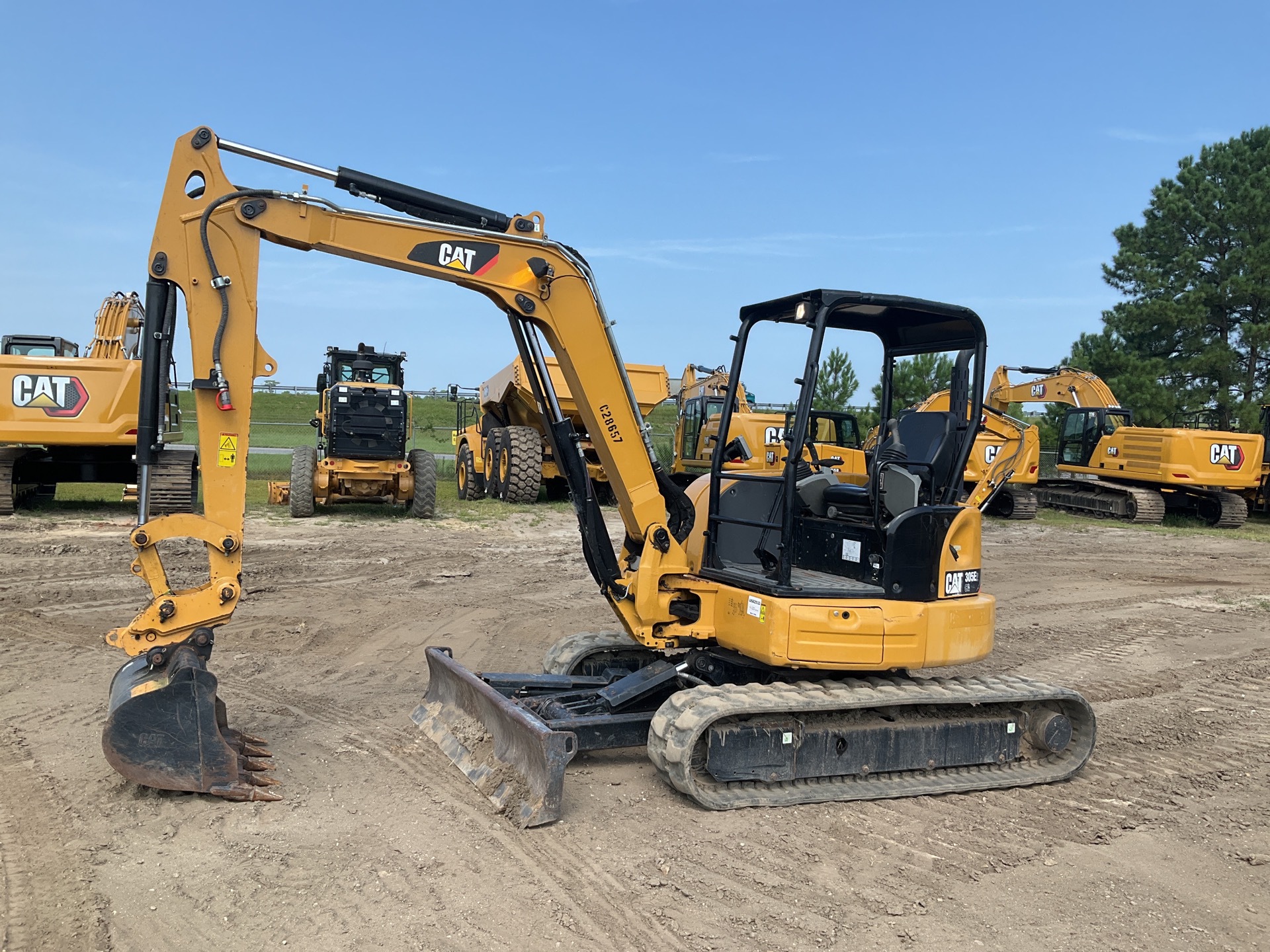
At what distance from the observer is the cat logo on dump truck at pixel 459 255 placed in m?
5.18

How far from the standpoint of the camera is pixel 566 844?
175 inches

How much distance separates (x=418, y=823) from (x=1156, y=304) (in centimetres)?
2861

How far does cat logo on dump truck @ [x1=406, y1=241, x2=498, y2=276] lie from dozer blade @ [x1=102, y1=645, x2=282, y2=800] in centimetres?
232

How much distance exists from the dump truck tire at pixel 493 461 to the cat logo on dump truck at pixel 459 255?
13.8 m

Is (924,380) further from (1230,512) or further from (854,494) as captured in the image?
Answer: (854,494)

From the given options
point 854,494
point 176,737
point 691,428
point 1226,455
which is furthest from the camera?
point 1226,455

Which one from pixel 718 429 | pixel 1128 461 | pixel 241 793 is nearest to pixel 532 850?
pixel 241 793

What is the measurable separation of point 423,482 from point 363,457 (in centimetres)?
106

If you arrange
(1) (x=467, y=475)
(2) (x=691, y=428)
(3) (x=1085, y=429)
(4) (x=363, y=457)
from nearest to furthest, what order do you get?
(4) (x=363, y=457), (2) (x=691, y=428), (1) (x=467, y=475), (3) (x=1085, y=429)

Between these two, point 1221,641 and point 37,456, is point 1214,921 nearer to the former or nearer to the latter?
point 1221,641

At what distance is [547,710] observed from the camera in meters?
5.45

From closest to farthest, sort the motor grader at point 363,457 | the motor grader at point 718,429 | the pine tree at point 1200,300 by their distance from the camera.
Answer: the motor grader at point 718,429, the motor grader at point 363,457, the pine tree at point 1200,300

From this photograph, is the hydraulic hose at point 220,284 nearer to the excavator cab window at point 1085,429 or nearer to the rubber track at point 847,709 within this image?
the rubber track at point 847,709

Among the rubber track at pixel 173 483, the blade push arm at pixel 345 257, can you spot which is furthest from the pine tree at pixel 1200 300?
the blade push arm at pixel 345 257
